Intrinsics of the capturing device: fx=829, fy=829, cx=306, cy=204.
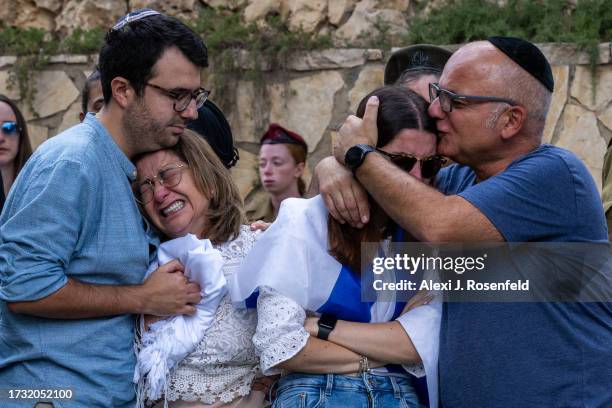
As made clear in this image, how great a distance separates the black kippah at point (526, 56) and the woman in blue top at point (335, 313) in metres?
0.34

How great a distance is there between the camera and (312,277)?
8.30 ft

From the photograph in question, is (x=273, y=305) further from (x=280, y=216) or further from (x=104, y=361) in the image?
(x=104, y=361)

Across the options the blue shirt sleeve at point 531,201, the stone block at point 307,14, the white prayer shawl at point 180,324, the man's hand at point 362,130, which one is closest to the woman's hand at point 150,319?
the white prayer shawl at point 180,324

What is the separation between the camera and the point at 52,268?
2.47 meters

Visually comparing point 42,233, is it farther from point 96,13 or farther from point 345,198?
point 96,13

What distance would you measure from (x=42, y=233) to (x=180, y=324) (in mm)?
541

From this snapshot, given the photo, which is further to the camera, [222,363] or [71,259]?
[222,363]

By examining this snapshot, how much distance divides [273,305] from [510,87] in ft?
3.38

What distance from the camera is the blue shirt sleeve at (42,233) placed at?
2.45m

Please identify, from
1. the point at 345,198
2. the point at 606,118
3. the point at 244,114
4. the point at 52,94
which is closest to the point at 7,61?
the point at 52,94

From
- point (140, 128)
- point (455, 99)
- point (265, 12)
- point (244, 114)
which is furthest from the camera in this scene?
point (265, 12)

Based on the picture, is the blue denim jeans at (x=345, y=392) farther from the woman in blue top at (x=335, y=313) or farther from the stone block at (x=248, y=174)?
the stone block at (x=248, y=174)

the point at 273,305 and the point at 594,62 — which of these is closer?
the point at 273,305

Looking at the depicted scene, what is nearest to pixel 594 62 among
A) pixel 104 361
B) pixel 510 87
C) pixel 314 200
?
pixel 510 87
